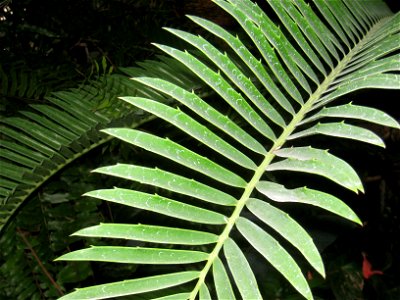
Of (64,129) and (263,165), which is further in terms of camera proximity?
(64,129)

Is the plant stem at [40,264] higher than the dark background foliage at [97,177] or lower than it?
lower

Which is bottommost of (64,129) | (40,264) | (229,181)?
(40,264)

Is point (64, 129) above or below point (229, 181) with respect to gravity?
above

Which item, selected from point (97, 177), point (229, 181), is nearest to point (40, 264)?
point (97, 177)

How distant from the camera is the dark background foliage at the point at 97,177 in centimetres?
92

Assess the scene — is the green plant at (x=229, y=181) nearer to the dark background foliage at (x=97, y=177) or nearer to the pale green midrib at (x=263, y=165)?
the pale green midrib at (x=263, y=165)

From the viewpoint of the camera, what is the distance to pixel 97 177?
100cm

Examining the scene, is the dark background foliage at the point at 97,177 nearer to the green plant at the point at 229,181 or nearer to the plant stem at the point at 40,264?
the plant stem at the point at 40,264

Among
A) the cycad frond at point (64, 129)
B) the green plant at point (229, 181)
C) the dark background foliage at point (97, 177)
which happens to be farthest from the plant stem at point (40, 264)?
the green plant at point (229, 181)

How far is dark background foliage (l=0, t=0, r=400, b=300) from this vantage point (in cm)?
92

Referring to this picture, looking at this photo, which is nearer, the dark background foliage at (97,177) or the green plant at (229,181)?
the green plant at (229,181)

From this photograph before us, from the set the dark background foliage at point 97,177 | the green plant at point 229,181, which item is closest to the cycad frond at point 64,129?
the dark background foliage at point 97,177

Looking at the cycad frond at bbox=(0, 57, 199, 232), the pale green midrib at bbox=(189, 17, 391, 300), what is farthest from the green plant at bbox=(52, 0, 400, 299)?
the cycad frond at bbox=(0, 57, 199, 232)

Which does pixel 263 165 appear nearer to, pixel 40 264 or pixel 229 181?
pixel 229 181
